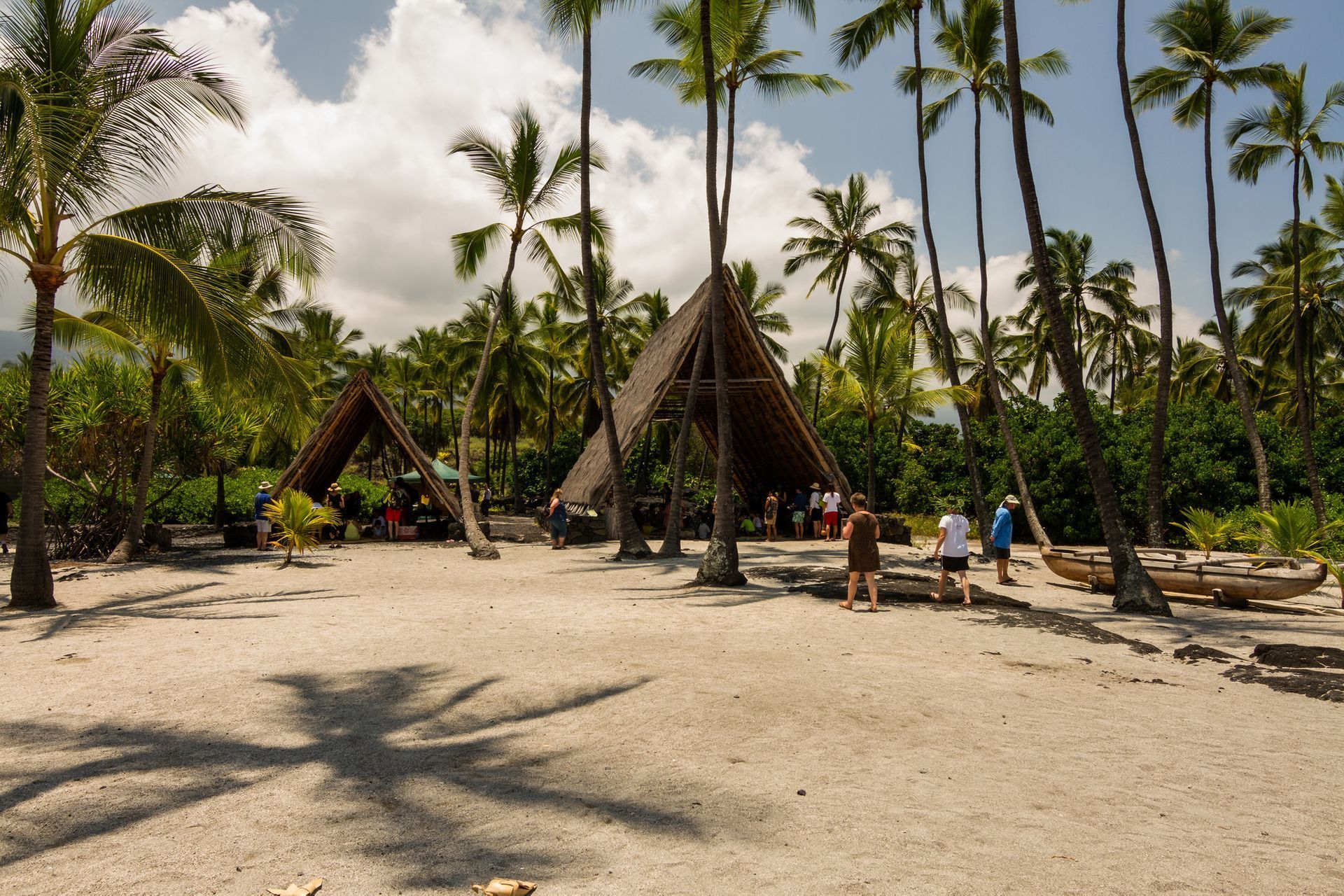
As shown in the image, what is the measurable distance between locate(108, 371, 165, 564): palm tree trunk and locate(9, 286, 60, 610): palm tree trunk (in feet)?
17.2

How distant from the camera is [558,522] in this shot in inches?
720

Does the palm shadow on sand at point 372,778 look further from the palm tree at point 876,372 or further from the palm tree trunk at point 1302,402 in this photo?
the palm tree trunk at point 1302,402

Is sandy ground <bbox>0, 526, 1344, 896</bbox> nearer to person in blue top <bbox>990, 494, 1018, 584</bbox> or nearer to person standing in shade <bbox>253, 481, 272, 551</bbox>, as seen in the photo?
person in blue top <bbox>990, 494, 1018, 584</bbox>

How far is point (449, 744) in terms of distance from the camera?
4816mm

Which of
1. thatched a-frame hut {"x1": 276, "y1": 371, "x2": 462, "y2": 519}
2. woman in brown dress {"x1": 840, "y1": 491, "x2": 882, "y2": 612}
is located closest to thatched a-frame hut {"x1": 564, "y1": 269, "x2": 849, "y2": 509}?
thatched a-frame hut {"x1": 276, "y1": 371, "x2": 462, "y2": 519}

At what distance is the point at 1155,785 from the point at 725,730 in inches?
94.7

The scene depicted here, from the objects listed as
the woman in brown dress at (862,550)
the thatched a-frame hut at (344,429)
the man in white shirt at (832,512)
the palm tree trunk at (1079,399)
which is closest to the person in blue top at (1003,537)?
the palm tree trunk at (1079,399)

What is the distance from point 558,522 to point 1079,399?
11356 millimetres

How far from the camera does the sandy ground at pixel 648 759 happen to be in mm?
3344

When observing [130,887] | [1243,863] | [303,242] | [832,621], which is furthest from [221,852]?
[303,242]

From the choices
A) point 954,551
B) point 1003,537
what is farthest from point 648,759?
point 1003,537

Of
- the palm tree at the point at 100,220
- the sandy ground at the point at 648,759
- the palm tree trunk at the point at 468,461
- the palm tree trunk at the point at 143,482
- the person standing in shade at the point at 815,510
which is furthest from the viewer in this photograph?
the person standing in shade at the point at 815,510

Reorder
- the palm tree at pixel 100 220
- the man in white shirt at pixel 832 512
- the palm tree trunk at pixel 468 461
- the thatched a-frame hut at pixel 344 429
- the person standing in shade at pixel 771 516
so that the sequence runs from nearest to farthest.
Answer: the palm tree at pixel 100 220, the palm tree trunk at pixel 468 461, the thatched a-frame hut at pixel 344 429, the man in white shirt at pixel 832 512, the person standing in shade at pixel 771 516

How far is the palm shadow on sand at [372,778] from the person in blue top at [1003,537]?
885cm
